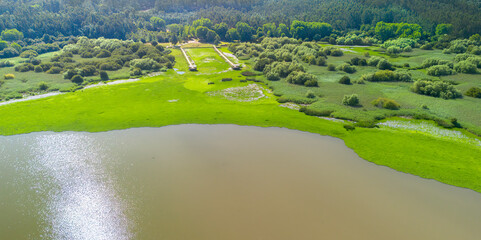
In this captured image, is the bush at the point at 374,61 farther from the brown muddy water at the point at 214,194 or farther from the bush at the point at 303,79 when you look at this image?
the brown muddy water at the point at 214,194

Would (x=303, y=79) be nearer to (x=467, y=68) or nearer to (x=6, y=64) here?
(x=467, y=68)

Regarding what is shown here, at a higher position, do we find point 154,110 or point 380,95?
point 380,95

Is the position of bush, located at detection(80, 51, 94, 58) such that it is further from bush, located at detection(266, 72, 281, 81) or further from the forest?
bush, located at detection(266, 72, 281, 81)

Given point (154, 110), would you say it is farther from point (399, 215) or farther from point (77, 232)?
point (399, 215)

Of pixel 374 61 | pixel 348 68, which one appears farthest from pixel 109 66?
pixel 374 61

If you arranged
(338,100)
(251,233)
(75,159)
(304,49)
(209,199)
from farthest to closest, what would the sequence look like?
1. (304,49)
2. (338,100)
3. (75,159)
4. (209,199)
5. (251,233)

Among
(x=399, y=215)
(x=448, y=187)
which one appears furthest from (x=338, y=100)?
(x=399, y=215)
